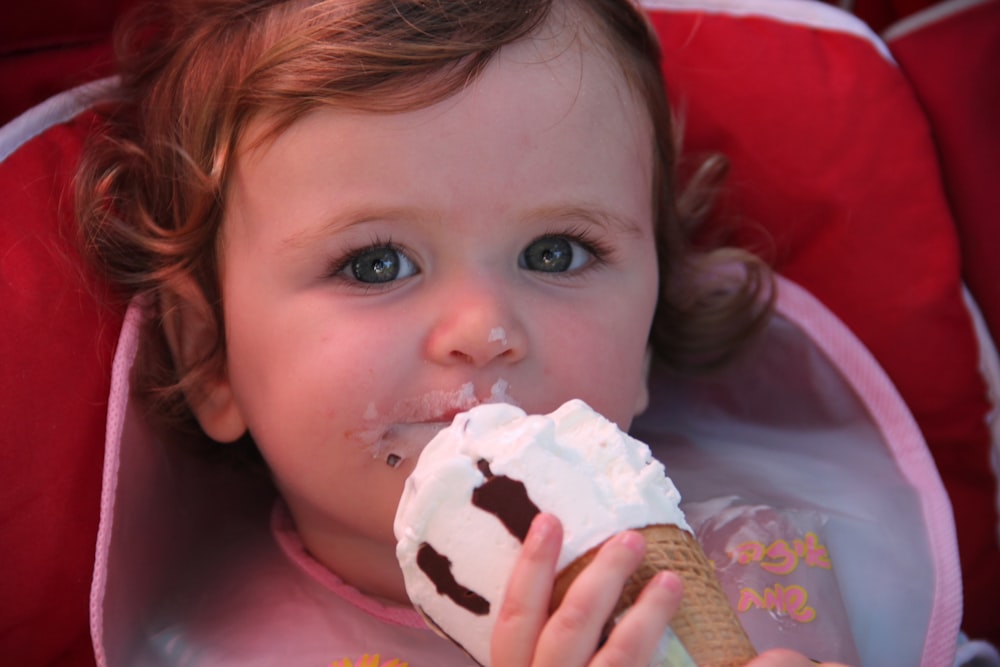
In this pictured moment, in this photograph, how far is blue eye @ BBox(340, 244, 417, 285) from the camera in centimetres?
119

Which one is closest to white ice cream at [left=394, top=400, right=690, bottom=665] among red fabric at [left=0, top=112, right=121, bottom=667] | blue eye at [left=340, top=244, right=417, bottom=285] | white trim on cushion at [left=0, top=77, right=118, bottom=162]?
blue eye at [left=340, top=244, right=417, bottom=285]

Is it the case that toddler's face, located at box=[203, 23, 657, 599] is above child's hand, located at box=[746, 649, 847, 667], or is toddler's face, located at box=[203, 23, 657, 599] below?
above

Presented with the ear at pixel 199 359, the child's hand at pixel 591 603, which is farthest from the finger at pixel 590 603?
the ear at pixel 199 359

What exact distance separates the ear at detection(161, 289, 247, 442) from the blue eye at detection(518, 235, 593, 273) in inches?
15.0

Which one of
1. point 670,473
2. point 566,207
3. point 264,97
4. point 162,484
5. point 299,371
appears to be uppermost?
point 264,97

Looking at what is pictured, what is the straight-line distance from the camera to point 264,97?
121 centimetres

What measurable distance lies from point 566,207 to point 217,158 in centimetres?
38

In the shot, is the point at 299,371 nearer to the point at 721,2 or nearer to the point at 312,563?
the point at 312,563

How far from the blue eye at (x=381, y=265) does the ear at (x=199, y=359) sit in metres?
0.23

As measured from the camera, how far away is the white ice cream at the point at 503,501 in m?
0.90

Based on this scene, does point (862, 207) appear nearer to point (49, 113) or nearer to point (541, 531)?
point (541, 531)

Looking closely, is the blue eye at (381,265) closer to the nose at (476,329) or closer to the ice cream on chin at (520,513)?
the nose at (476,329)

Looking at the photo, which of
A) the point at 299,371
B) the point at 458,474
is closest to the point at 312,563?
the point at 299,371

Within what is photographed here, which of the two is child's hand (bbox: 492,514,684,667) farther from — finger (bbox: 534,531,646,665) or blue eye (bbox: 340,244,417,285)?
blue eye (bbox: 340,244,417,285)
